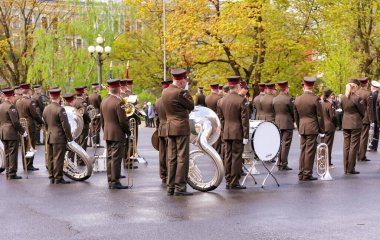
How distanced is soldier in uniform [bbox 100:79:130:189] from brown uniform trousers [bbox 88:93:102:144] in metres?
7.63

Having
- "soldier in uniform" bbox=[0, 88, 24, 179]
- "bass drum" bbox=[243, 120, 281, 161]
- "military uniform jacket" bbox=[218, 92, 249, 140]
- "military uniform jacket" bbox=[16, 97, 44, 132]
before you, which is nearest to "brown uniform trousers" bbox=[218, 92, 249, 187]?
"military uniform jacket" bbox=[218, 92, 249, 140]

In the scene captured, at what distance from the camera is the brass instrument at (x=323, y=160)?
49.7 ft

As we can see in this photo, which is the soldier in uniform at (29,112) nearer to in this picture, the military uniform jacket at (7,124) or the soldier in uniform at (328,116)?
the military uniform jacket at (7,124)

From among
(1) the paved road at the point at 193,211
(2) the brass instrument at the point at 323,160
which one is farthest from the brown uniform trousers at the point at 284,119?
(2) the brass instrument at the point at 323,160

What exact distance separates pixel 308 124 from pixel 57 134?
485 cm

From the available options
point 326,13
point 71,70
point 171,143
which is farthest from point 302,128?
point 71,70

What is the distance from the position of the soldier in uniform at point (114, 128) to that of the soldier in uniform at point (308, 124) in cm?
341

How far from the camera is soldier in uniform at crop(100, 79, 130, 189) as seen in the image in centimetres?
1393

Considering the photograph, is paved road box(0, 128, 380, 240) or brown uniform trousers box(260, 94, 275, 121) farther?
brown uniform trousers box(260, 94, 275, 121)

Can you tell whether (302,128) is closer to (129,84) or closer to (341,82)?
(129,84)

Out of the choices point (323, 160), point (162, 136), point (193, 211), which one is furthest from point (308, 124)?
point (193, 211)

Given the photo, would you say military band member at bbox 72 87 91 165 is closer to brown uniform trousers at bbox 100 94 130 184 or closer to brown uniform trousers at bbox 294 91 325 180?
brown uniform trousers at bbox 100 94 130 184

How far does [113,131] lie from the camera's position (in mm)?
14109

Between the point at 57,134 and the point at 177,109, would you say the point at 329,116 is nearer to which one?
the point at 177,109
